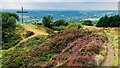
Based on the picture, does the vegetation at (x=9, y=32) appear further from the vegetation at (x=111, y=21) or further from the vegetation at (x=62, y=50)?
the vegetation at (x=111, y=21)

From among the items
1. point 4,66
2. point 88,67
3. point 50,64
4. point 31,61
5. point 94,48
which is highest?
point 94,48

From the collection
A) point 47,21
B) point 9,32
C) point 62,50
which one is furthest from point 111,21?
point 9,32

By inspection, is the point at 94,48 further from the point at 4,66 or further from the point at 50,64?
the point at 4,66

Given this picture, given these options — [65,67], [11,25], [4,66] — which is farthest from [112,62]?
[11,25]

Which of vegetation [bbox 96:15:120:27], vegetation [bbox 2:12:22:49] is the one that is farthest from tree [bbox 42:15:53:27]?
vegetation [bbox 96:15:120:27]

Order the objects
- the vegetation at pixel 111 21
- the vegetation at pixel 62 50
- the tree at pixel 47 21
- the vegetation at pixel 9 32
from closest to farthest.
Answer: the vegetation at pixel 62 50
the vegetation at pixel 9 32
the vegetation at pixel 111 21
the tree at pixel 47 21

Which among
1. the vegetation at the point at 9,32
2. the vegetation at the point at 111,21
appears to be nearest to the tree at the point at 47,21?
the vegetation at the point at 9,32

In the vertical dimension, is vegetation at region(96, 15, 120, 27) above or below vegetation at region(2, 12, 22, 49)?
above

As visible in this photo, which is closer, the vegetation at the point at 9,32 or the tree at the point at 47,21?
the vegetation at the point at 9,32

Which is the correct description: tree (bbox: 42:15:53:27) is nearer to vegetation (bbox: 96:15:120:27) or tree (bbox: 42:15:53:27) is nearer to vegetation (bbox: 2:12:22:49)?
vegetation (bbox: 2:12:22:49)

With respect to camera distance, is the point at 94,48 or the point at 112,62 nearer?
the point at 112,62

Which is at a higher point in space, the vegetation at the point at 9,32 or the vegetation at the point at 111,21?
the vegetation at the point at 111,21
